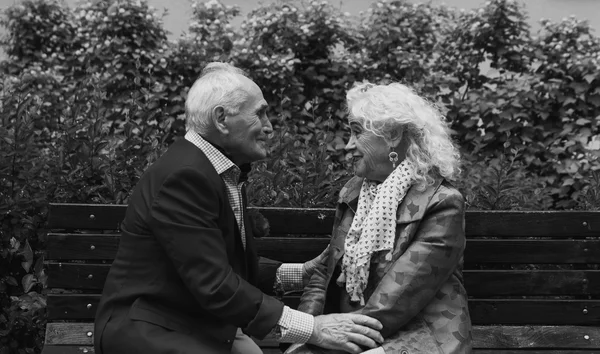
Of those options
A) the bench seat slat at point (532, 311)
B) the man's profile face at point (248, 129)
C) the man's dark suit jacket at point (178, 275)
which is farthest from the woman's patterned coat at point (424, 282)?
the bench seat slat at point (532, 311)

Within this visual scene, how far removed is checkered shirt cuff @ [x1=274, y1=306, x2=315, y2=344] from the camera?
9.37ft

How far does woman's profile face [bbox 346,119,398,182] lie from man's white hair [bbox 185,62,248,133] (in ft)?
1.72

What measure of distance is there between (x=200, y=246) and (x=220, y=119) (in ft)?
1.54

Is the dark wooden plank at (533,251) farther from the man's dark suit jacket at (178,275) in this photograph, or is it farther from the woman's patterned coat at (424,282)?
the man's dark suit jacket at (178,275)

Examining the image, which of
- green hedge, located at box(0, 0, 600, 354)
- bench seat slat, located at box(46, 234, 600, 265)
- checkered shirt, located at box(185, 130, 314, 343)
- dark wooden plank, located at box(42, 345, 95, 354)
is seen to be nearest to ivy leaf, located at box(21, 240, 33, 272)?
dark wooden plank, located at box(42, 345, 95, 354)

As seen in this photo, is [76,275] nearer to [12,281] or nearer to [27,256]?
[27,256]

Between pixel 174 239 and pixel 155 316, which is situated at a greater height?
pixel 174 239

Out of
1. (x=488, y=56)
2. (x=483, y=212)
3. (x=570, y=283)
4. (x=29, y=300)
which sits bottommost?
(x=29, y=300)

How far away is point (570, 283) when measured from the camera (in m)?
3.81

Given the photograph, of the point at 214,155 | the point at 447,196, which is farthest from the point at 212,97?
the point at 447,196

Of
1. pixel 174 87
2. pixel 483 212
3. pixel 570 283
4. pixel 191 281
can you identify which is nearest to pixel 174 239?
pixel 191 281

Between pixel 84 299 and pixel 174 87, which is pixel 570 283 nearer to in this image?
pixel 84 299

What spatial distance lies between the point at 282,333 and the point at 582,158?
349 centimetres

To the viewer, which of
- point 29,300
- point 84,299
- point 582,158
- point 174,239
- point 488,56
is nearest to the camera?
point 174,239
